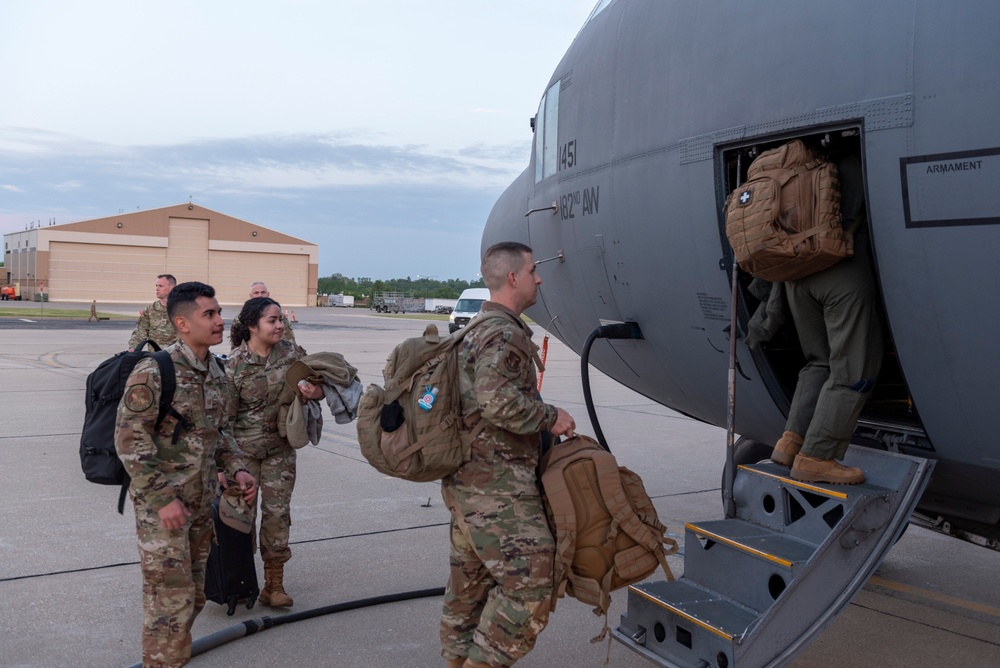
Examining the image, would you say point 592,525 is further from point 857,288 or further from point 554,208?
point 554,208

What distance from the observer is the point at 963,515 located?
4.33 metres

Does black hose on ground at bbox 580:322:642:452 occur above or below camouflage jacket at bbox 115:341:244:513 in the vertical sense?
above

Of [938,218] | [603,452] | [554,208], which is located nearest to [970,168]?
[938,218]

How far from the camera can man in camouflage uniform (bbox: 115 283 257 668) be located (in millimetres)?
3986

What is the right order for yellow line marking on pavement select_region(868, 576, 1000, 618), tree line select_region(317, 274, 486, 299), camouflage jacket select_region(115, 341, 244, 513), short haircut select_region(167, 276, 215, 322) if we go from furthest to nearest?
1. tree line select_region(317, 274, 486, 299)
2. yellow line marking on pavement select_region(868, 576, 1000, 618)
3. short haircut select_region(167, 276, 215, 322)
4. camouflage jacket select_region(115, 341, 244, 513)

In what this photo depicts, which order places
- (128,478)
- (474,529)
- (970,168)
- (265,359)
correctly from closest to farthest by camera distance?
(970,168) < (474,529) < (128,478) < (265,359)

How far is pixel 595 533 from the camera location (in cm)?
376

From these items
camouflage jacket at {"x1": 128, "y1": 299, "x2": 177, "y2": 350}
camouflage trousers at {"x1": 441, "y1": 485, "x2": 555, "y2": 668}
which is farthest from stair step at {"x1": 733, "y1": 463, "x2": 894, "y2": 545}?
camouflage jacket at {"x1": 128, "y1": 299, "x2": 177, "y2": 350}

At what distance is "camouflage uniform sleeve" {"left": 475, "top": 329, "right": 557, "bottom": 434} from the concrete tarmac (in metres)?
1.77

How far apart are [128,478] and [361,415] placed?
131cm

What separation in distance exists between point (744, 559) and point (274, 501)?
2.83 metres

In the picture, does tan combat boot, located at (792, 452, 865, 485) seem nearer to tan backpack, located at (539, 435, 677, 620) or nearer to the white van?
tan backpack, located at (539, 435, 677, 620)

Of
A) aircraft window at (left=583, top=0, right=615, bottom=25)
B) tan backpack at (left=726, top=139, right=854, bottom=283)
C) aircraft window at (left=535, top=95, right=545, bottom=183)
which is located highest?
aircraft window at (left=583, top=0, right=615, bottom=25)

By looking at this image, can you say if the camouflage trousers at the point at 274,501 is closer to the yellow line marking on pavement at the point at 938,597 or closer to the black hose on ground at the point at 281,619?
the black hose on ground at the point at 281,619
